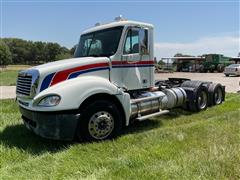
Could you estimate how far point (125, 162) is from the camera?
184 inches

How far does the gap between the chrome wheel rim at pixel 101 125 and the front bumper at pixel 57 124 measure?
40 centimetres

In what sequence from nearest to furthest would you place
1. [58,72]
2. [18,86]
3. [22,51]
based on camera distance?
[58,72], [18,86], [22,51]

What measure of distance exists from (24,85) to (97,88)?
146 cm

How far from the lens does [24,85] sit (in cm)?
613

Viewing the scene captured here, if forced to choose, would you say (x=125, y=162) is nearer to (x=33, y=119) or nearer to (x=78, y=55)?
(x=33, y=119)

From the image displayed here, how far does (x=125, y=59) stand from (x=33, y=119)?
7.78 ft

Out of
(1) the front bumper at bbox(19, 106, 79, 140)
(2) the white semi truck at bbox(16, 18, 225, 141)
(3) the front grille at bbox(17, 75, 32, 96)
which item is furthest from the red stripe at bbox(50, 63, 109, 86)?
(1) the front bumper at bbox(19, 106, 79, 140)

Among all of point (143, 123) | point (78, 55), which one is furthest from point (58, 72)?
point (143, 123)

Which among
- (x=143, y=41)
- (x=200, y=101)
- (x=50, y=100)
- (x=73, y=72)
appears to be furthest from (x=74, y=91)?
(x=200, y=101)

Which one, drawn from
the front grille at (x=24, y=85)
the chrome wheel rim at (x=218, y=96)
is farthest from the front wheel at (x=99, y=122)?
the chrome wheel rim at (x=218, y=96)

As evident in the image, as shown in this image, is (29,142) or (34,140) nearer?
(29,142)

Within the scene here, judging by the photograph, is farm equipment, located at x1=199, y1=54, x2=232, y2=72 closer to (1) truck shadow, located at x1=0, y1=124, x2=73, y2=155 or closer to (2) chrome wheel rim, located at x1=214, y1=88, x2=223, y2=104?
(2) chrome wheel rim, located at x1=214, y1=88, x2=223, y2=104

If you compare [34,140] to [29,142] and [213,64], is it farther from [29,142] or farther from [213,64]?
[213,64]

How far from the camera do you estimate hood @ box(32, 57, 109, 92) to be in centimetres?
581
